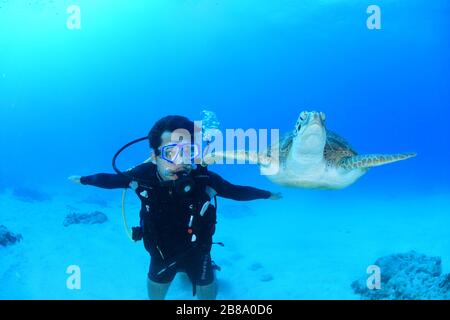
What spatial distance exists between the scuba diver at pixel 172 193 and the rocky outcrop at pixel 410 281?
151 inches

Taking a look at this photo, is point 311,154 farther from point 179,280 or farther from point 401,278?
point 179,280

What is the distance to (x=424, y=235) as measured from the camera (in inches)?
424

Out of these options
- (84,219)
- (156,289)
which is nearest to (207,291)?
(156,289)

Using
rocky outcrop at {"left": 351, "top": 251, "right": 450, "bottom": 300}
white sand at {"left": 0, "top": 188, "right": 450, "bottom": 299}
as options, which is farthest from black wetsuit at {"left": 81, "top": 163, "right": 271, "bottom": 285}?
rocky outcrop at {"left": 351, "top": 251, "right": 450, "bottom": 300}

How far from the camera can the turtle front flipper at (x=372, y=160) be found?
5.13 m

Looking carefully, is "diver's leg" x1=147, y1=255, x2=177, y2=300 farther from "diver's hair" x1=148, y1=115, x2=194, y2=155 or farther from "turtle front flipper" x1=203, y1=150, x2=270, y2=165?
"turtle front flipper" x1=203, y1=150, x2=270, y2=165

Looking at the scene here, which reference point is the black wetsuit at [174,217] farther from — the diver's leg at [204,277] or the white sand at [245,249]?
the white sand at [245,249]

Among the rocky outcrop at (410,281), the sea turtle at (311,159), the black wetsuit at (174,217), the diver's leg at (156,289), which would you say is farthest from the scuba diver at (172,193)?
the rocky outcrop at (410,281)

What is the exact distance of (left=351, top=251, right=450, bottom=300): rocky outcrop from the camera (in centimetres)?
568

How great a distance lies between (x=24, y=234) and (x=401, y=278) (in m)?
10.3

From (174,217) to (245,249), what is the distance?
244 inches

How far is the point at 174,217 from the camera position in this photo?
146 inches
